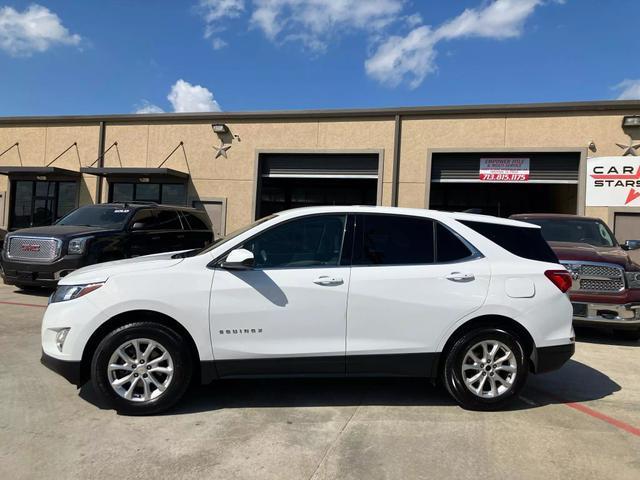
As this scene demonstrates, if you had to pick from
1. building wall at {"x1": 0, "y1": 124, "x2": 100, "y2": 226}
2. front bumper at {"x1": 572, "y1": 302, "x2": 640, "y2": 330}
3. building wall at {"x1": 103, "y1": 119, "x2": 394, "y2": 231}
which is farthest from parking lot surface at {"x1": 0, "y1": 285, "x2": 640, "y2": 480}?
building wall at {"x1": 0, "y1": 124, "x2": 100, "y2": 226}

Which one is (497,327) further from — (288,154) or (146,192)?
(146,192)

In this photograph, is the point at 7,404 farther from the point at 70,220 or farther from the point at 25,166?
the point at 25,166

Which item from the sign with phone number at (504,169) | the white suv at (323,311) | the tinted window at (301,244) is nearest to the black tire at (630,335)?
the white suv at (323,311)

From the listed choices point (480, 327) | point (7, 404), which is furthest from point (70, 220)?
point (480, 327)

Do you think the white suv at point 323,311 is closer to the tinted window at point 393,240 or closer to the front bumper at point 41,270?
the tinted window at point 393,240

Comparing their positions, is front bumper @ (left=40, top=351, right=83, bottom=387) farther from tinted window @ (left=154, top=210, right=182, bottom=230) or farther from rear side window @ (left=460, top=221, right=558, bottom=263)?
tinted window @ (left=154, top=210, right=182, bottom=230)

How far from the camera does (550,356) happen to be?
4234mm

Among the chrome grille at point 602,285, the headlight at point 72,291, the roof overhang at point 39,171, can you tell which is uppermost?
the roof overhang at point 39,171

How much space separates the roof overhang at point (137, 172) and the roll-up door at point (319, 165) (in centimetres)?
279

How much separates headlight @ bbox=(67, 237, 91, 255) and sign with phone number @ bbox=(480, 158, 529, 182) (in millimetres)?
10915

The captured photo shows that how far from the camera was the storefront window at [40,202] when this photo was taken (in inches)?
698

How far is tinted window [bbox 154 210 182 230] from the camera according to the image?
1053 centimetres

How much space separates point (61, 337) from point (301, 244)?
207cm

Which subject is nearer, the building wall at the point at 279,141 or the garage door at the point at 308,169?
the building wall at the point at 279,141
